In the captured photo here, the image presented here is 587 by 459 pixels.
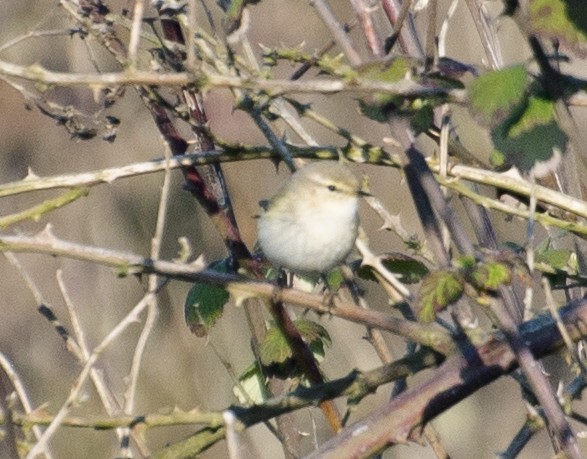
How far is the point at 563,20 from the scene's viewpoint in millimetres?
1130

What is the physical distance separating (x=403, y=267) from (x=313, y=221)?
104 cm

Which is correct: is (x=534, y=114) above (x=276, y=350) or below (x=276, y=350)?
above

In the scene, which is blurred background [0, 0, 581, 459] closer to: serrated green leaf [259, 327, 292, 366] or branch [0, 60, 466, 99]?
serrated green leaf [259, 327, 292, 366]

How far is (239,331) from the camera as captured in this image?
679 centimetres

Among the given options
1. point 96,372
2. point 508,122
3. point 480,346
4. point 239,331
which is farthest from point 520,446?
point 239,331

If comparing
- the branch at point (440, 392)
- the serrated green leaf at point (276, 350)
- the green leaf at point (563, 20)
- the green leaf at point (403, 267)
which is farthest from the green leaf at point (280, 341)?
the green leaf at point (563, 20)

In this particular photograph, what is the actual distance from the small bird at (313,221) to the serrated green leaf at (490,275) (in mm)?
1520

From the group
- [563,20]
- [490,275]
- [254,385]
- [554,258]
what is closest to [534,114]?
[563,20]

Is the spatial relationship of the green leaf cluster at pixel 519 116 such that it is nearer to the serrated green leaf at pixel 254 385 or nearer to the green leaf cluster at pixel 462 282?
the green leaf cluster at pixel 462 282

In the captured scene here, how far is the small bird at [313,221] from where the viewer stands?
10.6ft

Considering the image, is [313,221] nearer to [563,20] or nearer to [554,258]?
[554,258]

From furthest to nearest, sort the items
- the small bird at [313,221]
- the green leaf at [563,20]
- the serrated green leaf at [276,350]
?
the small bird at [313,221], the serrated green leaf at [276,350], the green leaf at [563,20]

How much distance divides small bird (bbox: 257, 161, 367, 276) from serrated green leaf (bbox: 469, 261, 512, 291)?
1.52 m

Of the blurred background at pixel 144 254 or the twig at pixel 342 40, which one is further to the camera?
the blurred background at pixel 144 254
